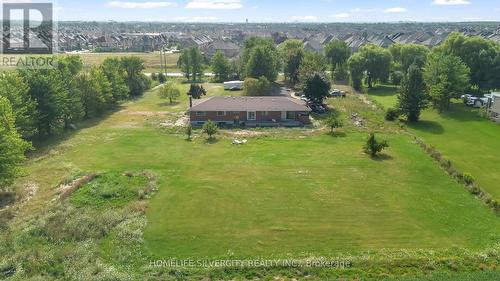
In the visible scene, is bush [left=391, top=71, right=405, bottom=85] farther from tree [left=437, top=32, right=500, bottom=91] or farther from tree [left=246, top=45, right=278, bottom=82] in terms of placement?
tree [left=246, top=45, right=278, bottom=82]

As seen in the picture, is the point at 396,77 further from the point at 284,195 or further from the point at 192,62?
the point at 284,195

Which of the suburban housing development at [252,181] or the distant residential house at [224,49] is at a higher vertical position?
the distant residential house at [224,49]

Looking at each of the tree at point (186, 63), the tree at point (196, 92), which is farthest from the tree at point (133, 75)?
the tree at point (186, 63)

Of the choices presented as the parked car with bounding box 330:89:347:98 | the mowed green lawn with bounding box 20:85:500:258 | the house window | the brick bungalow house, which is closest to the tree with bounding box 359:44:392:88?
the parked car with bounding box 330:89:347:98

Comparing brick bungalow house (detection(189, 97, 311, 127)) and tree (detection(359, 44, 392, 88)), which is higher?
tree (detection(359, 44, 392, 88))

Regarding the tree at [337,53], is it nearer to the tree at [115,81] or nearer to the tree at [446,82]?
the tree at [446,82]

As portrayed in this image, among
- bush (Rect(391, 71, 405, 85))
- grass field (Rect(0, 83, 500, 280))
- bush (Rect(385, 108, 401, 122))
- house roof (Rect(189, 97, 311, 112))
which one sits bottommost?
grass field (Rect(0, 83, 500, 280))

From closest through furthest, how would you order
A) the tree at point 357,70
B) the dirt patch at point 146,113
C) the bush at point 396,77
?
the dirt patch at point 146,113 < the tree at point 357,70 < the bush at point 396,77

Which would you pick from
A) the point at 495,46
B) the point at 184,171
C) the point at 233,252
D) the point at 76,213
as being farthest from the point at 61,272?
the point at 495,46
